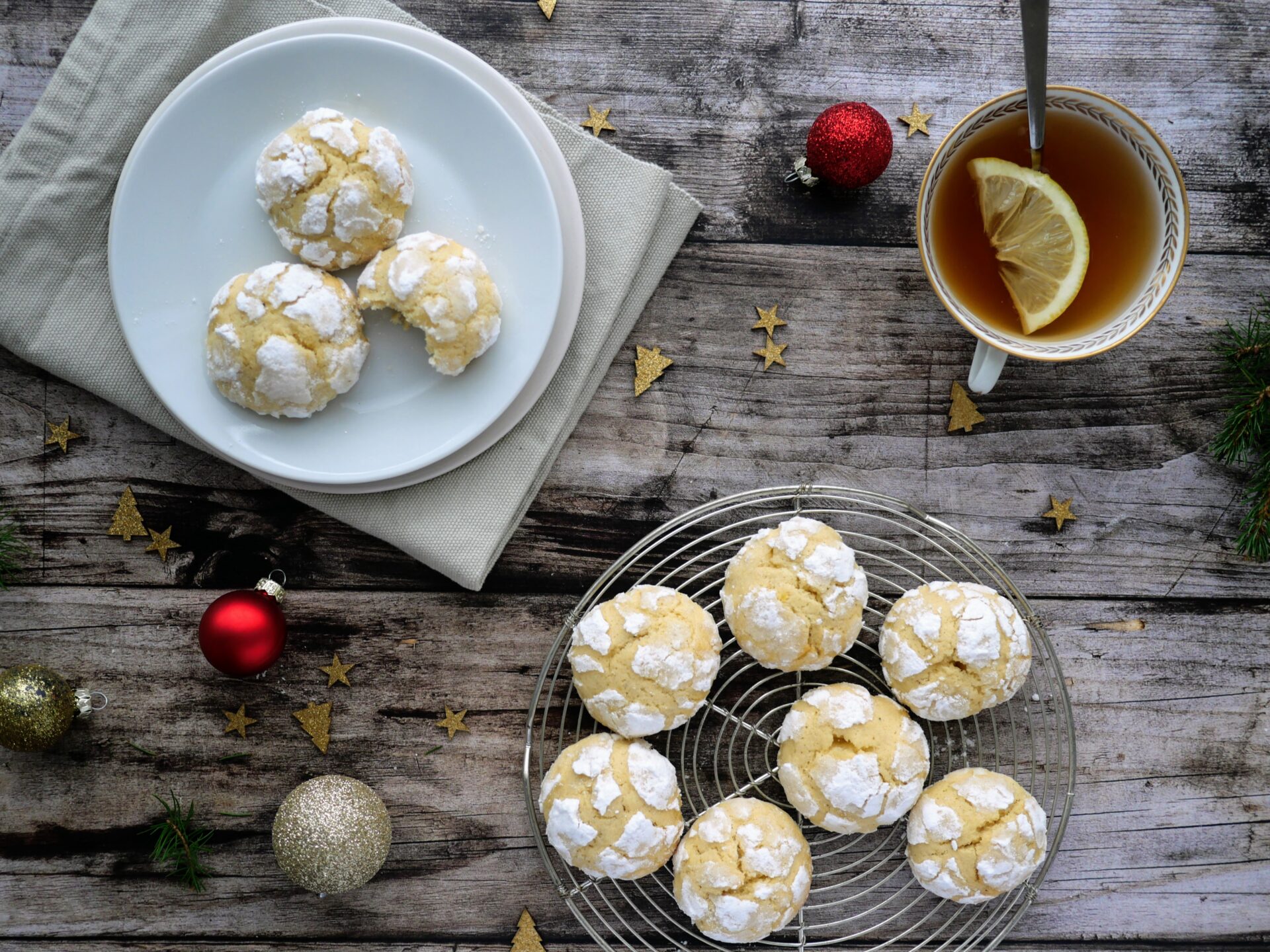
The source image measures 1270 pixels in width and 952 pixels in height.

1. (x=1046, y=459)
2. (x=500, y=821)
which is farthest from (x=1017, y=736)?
(x=500, y=821)

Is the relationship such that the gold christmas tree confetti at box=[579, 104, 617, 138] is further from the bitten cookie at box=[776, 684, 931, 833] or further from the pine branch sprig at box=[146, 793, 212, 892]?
the pine branch sprig at box=[146, 793, 212, 892]

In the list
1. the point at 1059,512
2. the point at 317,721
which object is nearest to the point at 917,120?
the point at 1059,512

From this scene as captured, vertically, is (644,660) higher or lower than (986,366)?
lower

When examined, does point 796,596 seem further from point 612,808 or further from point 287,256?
point 287,256

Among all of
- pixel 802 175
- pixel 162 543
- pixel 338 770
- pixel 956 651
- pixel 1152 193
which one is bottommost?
pixel 338 770

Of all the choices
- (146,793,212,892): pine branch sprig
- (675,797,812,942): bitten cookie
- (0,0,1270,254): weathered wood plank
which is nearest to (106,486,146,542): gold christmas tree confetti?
(146,793,212,892): pine branch sprig

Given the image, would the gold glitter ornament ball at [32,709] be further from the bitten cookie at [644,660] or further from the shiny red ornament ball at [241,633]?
the bitten cookie at [644,660]
